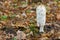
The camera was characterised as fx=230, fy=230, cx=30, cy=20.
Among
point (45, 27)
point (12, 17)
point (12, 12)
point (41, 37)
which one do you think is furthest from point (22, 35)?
point (12, 12)

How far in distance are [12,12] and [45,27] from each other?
4.93 feet

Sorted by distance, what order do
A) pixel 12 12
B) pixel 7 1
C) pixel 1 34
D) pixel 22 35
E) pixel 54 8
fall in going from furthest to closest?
pixel 7 1 < pixel 54 8 < pixel 12 12 < pixel 1 34 < pixel 22 35

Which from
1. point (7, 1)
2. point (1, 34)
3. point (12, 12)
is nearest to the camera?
point (1, 34)

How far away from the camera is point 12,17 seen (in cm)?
646

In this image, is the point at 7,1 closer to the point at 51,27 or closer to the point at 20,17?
the point at 20,17

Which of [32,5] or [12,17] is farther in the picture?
[32,5]

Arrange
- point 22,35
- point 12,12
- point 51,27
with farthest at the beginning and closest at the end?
point 12,12 → point 51,27 → point 22,35

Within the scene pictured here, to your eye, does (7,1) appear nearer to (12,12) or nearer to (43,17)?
(12,12)

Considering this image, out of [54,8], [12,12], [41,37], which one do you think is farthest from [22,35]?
[54,8]

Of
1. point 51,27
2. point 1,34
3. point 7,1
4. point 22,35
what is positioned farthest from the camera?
point 7,1

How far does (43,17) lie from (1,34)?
3.58 feet

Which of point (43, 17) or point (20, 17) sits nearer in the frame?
point (43, 17)

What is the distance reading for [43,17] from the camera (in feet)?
17.3

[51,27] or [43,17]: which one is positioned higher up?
[43,17]
